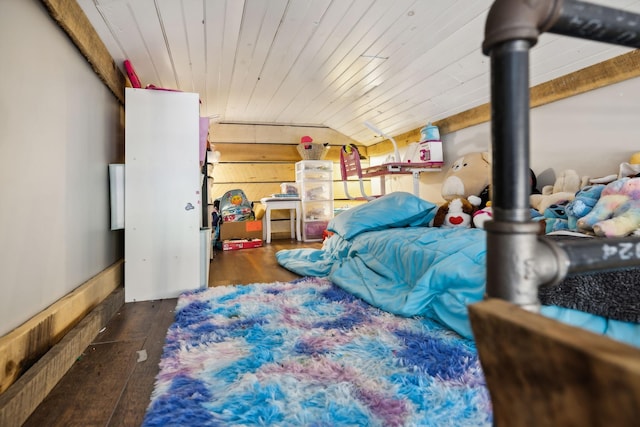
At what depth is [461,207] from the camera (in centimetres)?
206

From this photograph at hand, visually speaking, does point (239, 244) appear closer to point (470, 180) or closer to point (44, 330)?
point (470, 180)

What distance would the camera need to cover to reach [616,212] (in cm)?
129

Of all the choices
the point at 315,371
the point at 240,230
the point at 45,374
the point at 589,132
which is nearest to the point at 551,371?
the point at 315,371

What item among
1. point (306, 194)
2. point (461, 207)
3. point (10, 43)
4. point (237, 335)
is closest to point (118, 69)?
point (10, 43)

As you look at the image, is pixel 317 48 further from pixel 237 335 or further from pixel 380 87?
pixel 237 335

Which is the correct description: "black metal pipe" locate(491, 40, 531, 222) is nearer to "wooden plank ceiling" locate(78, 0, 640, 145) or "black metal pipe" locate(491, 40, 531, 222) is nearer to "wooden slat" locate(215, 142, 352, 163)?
"wooden plank ceiling" locate(78, 0, 640, 145)

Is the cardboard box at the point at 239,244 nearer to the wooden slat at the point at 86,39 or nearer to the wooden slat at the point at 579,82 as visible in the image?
the wooden slat at the point at 86,39

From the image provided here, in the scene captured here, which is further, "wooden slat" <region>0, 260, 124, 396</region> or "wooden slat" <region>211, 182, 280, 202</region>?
"wooden slat" <region>211, 182, 280, 202</region>

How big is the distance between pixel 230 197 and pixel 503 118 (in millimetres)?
3717

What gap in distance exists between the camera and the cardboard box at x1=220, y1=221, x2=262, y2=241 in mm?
3580

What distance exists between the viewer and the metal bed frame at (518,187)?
0.24 meters

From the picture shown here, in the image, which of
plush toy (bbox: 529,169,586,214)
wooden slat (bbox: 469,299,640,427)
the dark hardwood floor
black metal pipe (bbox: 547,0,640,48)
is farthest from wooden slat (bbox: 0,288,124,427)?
plush toy (bbox: 529,169,586,214)

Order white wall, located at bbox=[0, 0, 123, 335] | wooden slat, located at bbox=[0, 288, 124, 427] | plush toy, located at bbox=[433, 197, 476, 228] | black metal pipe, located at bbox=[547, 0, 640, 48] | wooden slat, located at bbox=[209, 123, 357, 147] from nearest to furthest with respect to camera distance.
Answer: black metal pipe, located at bbox=[547, 0, 640, 48] < wooden slat, located at bbox=[0, 288, 124, 427] < white wall, located at bbox=[0, 0, 123, 335] < plush toy, located at bbox=[433, 197, 476, 228] < wooden slat, located at bbox=[209, 123, 357, 147]

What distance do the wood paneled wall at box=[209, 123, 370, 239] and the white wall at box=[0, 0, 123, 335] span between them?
257 centimetres
